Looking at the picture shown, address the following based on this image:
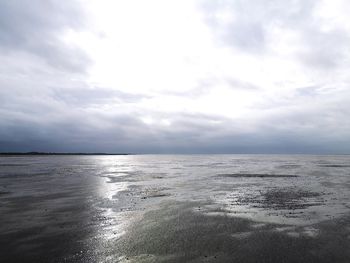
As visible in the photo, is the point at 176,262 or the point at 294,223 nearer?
the point at 176,262

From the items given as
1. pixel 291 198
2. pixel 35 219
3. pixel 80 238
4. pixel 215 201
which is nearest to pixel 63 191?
pixel 35 219

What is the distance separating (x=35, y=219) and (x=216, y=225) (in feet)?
31.7

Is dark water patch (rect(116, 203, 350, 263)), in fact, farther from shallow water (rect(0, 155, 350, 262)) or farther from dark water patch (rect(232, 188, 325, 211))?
dark water patch (rect(232, 188, 325, 211))

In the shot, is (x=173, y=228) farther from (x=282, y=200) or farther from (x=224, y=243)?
(x=282, y=200)

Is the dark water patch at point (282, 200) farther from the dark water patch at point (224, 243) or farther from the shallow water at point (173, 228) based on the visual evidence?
the dark water patch at point (224, 243)

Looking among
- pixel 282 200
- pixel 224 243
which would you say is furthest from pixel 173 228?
pixel 282 200

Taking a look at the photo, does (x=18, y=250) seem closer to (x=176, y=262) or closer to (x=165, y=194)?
(x=176, y=262)

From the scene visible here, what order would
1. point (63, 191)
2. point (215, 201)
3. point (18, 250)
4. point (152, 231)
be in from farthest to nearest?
point (63, 191)
point (215, 201)
point (152, 231)
point (18, 250)

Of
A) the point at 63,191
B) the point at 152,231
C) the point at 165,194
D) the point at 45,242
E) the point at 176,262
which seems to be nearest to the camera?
the point at 176,262

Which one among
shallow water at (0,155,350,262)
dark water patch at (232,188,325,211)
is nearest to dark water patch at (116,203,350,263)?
shallow water at (0,155,350,262)

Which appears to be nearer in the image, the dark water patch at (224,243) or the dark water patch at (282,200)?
the dark water patch at (224,243)

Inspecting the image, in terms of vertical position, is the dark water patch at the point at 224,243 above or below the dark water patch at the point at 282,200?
below

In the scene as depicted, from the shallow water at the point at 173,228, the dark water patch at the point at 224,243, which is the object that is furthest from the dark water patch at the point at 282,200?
the dark water patch at the point at 224,243

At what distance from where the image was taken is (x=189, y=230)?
14.1 meters
